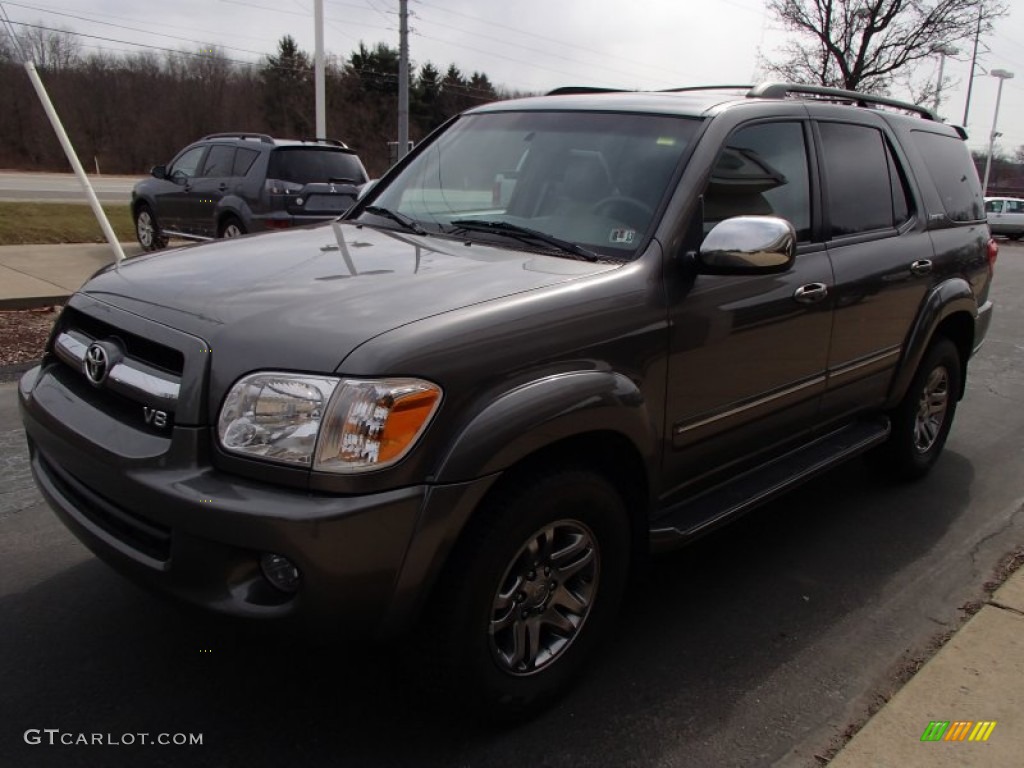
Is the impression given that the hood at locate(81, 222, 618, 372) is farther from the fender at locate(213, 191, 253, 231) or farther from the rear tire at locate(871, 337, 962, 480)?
the fender at locate(213, 191, 253, 231)

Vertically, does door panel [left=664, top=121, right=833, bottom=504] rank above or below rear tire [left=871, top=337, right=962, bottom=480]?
above

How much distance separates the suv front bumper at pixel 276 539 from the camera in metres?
1.97

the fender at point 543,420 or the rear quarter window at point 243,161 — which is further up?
the rear quarter window at point 243,161

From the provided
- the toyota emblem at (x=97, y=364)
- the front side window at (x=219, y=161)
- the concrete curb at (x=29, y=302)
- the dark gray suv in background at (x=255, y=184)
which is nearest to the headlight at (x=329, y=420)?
the toyota emblem at (x=97, y=364)

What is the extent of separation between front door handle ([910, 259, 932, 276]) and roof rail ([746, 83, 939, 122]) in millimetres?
833

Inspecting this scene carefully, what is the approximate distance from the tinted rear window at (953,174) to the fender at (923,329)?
18.0 inches

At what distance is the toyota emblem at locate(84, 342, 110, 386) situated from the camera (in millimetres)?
2417

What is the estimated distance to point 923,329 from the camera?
421cm

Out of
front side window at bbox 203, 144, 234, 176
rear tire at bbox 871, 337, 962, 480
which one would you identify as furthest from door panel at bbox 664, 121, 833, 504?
front side window at bbox 203, 144, 234, 176

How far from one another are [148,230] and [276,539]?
12615 mm

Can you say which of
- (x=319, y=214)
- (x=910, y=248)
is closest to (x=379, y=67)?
(x=319, y=214)

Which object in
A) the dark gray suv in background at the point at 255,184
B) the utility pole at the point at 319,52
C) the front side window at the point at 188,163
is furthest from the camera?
the utility pole at the point at 319,52

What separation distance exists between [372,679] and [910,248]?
3147mm

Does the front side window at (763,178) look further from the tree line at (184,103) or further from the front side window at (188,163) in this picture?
the tree line at (184,103)
